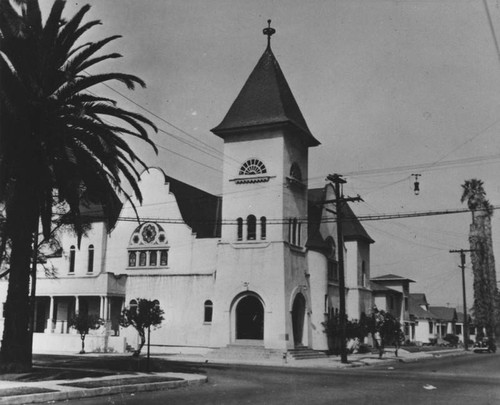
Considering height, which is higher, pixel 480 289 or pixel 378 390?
pixel 480 289

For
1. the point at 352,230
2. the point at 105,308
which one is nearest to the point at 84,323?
the point at 105,308

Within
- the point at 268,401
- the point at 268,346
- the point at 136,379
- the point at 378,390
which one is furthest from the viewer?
the point at 268,346

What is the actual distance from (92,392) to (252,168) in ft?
87.3

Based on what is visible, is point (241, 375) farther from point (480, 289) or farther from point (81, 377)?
point (480, 289)

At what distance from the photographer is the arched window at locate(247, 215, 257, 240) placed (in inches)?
1665

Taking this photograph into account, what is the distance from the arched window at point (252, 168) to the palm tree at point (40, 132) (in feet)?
65.4

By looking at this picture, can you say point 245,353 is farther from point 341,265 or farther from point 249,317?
point 341,265

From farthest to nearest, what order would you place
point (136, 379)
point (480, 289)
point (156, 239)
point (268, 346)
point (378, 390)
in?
point (480, 289) → point (156, 239) → point (268, 346) → point (136, 379) → point (378, 390)

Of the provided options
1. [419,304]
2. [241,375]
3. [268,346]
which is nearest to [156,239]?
[268,346]

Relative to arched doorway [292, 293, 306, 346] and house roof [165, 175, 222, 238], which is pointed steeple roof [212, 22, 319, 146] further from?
arched doorway [292, 293, 306, 346]

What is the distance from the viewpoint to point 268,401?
52.6 feet

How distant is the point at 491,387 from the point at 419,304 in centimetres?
8503

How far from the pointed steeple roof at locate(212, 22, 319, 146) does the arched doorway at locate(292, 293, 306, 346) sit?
35.0ft

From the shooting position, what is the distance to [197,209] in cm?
4834
